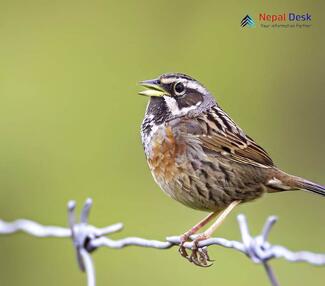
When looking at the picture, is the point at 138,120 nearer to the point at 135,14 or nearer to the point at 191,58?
the point at 191,58

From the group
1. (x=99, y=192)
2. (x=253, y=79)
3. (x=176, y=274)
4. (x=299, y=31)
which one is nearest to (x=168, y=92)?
(x=176, y=274)

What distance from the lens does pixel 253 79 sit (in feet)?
24.2

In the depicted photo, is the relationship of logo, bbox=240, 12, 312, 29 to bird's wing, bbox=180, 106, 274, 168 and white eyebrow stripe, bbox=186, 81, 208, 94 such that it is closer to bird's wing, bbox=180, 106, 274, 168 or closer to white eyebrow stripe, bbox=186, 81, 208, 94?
white eyebrow stripe, bbox=186, 81, 208, 94

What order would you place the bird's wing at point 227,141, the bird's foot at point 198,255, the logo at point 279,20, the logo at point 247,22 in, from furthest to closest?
the logo at point 247,22, the logo at point 279,20, the bird's wing at point 227,141, the bird's foot at point 198,255

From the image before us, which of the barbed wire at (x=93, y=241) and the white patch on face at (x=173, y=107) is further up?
the white patch on face at (x=173, y=107)

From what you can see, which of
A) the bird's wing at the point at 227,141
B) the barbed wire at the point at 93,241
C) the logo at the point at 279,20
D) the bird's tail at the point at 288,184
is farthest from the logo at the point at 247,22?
the barbed wire at the point at 93,241

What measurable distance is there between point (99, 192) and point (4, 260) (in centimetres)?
111

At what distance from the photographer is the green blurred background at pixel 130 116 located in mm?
5863

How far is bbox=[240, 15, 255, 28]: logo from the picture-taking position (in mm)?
7859

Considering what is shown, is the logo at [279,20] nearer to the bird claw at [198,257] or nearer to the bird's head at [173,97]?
the bird's head at [173,97]

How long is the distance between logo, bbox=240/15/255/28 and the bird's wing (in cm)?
379

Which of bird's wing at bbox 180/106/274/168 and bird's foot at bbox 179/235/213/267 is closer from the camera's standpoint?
bird's foot at bbox 179/235/213/267

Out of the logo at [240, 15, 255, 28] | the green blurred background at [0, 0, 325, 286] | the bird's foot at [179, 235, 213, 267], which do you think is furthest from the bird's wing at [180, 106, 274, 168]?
the logo at [240, 15, 255, 28]

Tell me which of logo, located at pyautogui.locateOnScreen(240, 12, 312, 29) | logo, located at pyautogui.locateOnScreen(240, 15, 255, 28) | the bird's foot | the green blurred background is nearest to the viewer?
the bird's foot
